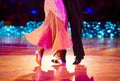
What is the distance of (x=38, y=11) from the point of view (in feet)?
45.4

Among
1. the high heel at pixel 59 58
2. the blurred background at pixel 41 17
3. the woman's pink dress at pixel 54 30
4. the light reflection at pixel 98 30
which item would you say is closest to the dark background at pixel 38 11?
the blurred background at pixel 41 17

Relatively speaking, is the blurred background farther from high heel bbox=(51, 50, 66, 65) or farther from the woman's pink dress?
the woman's pink dress

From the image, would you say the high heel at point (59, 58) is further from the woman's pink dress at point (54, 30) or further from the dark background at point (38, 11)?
the dark background at point (38, 11)

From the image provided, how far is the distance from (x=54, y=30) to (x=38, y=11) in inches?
323

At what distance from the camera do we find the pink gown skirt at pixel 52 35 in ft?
18.6

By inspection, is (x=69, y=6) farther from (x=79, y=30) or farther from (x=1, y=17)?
(x=1, y=17)

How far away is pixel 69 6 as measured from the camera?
5645 mm

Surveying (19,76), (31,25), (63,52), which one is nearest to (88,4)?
(31,25)

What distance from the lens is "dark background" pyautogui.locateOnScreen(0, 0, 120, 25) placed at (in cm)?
1280

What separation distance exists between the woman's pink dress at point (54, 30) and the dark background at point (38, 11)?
22.8 feet

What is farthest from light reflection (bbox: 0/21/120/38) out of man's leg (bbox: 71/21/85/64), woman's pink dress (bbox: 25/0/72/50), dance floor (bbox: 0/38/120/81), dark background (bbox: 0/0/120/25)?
woman's pink dress (bbox: 25/0/72/50)

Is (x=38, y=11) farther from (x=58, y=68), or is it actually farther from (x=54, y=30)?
(x=58, y=68)

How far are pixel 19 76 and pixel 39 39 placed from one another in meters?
1.02

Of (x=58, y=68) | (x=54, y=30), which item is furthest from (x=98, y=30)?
(x=58, y=68)
